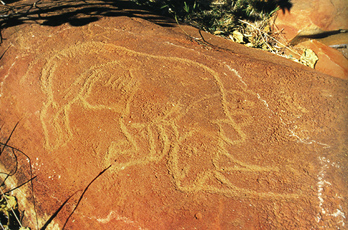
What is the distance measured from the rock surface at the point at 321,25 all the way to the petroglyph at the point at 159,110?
1.52m

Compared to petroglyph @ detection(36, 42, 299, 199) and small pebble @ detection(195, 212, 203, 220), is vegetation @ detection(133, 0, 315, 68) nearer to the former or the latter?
petroglyph @ detection(36, 42, 299, 199)

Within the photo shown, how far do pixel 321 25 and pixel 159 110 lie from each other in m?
2.52

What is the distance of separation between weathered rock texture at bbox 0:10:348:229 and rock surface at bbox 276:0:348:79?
2.39 ft

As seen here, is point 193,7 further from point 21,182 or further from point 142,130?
point 21,182

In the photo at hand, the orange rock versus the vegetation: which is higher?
the vegetation

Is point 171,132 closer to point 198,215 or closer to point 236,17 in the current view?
point 198,215

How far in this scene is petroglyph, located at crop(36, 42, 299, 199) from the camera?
6.43 feet

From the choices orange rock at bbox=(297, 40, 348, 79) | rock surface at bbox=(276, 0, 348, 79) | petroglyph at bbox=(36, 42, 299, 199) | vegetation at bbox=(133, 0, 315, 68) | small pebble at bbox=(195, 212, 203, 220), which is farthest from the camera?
vegetation at bbox=(133, 0, 315, 68)

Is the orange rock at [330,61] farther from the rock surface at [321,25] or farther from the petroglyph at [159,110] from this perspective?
the petroglyph at [159,110]

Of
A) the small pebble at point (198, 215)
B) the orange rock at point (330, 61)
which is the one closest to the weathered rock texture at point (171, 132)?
the small pebble at point (198, 215)

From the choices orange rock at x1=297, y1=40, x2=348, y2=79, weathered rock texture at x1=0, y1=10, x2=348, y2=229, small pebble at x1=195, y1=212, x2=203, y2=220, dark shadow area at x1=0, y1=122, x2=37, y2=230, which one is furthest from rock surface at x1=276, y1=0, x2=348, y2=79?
dark shadow area at x1=0, y1=122, x2=37, y2=230

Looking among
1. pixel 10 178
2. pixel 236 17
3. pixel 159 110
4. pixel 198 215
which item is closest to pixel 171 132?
pixel 159 110

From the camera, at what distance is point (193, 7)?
3.84 meters

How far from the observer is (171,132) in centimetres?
212
